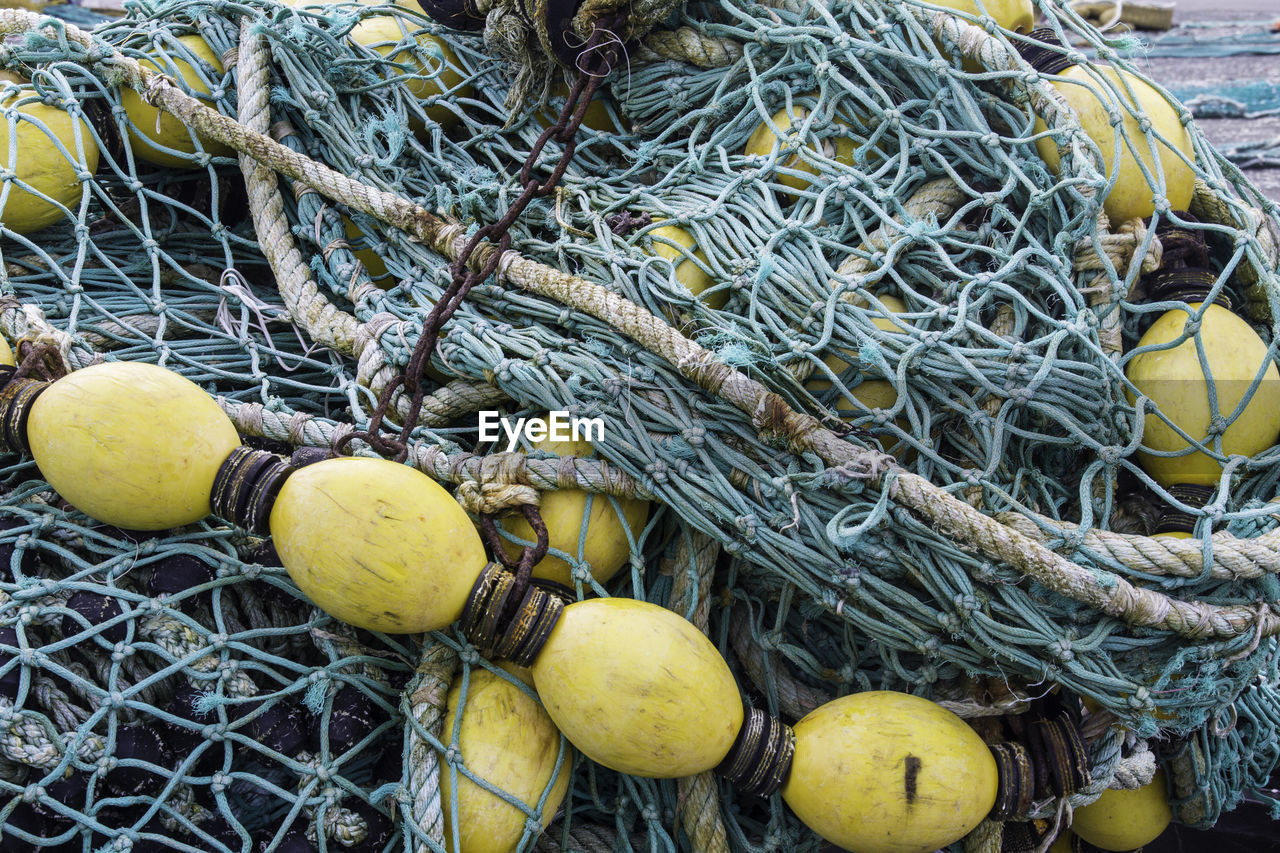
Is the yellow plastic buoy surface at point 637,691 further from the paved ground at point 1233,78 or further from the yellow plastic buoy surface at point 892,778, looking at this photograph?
the paved ground at point 1233,78

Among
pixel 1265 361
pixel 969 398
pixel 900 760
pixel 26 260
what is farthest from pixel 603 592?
pixel 26 260

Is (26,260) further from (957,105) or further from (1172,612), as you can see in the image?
(1172,612)

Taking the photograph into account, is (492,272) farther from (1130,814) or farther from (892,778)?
(1130,814)

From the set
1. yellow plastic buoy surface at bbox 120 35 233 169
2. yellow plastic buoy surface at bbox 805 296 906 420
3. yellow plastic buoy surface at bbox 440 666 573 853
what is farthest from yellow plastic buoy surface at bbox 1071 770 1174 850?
yellow plastic buoy surface at bbox 120 35 233 169

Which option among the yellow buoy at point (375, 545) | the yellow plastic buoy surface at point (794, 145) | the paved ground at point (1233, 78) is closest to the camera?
the yellow buoy at point (375, 545)

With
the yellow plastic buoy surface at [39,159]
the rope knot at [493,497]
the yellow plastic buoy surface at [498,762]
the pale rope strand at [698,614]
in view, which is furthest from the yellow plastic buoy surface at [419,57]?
the yellow plastic buoy surface at [498,762]

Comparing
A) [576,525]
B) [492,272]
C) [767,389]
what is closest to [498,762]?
[576,525]
